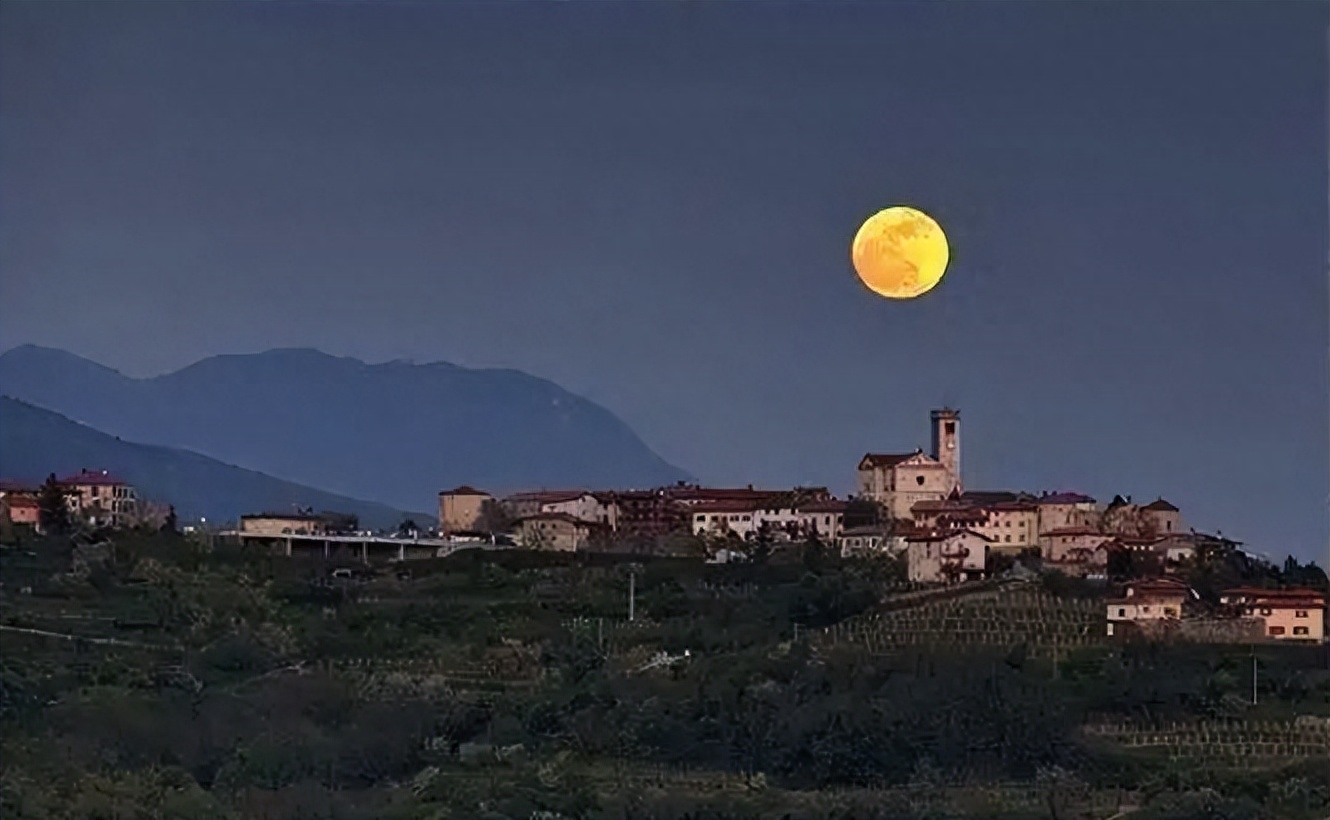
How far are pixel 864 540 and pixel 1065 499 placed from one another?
0.89 meters

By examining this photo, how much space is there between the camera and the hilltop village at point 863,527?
8352 millimetres

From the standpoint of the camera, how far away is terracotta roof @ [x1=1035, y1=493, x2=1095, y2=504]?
28.8 feet

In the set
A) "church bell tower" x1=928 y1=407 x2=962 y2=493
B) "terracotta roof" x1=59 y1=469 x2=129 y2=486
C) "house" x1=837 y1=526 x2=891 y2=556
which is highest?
"church bell tower" x1=928 y1=407 x2=962 y2=493

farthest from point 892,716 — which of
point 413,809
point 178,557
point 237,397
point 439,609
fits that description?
point 237,397

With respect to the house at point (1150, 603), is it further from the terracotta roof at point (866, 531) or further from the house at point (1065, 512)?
the terracotta roof at point (866, 531)

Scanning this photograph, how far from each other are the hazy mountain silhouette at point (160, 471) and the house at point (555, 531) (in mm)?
626

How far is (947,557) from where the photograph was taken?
28.6 ft

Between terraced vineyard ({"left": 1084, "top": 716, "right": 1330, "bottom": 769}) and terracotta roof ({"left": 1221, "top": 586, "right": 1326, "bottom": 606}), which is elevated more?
terracotta roof ({"left": 1221, "top": 586, "right": 1326, "bottom": 606})

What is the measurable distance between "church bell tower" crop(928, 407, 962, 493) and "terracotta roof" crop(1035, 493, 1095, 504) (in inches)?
16.9

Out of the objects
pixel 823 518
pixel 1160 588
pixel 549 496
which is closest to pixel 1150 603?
pixel 1160 588

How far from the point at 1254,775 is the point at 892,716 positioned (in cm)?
111

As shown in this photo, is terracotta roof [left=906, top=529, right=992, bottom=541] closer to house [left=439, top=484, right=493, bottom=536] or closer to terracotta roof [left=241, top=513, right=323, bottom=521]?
house [left=439, top=484, right=493, bottom=536]

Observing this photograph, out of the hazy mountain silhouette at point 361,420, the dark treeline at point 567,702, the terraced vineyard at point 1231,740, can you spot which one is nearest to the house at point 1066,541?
the dark treeline at point 567,702

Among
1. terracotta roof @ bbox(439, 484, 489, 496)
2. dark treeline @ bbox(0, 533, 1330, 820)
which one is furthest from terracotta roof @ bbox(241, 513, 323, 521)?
dark treeline @ bbox(0, 533, 1330, 820)
